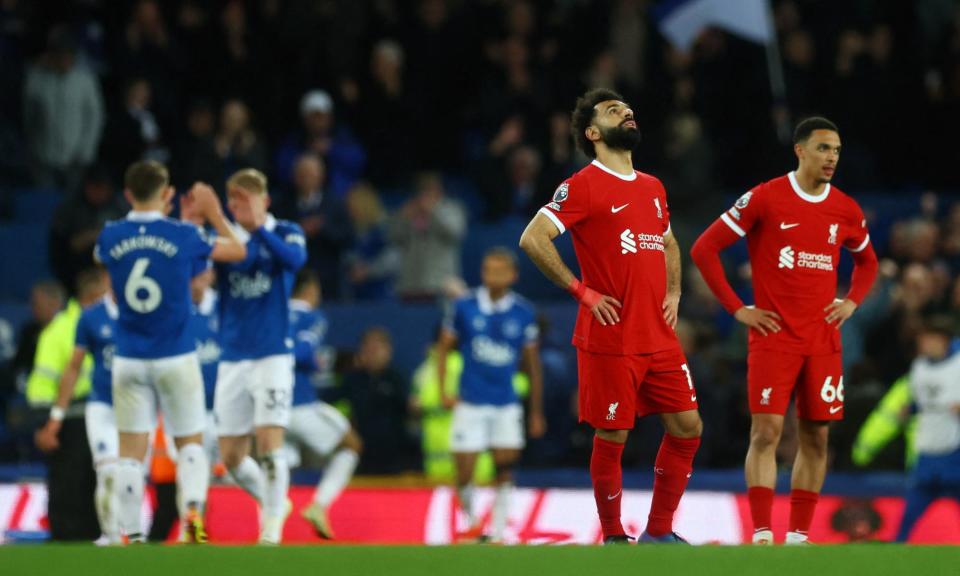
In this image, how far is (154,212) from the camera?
9555 millimetres

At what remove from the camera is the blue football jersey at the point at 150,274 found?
9.44 metres

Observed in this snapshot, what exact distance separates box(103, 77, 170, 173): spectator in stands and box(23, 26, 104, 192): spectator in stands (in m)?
0.53

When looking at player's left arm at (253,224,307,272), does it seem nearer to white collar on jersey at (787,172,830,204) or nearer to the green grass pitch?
white collar on jersey at (787,172,830,204)

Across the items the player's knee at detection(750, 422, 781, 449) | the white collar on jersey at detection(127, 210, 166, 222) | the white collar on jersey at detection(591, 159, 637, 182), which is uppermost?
the white collar on jersey at detection(591, 159, 637, 182)

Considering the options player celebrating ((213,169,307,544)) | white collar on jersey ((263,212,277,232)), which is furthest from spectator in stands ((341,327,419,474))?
white collar on jersey ((263,212,277,232))

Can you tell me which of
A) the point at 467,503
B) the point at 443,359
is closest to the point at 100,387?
the point at 467,503

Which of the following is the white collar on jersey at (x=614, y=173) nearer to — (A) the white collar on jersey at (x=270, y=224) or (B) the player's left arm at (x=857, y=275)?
(B) the player's left arm at (x=857, y=275)

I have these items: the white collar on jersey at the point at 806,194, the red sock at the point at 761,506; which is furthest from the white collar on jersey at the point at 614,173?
the red sock at the point at 761,506

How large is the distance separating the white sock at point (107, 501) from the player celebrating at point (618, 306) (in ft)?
11.3

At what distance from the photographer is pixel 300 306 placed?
12.8m

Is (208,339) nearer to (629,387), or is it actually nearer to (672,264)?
(672,264)

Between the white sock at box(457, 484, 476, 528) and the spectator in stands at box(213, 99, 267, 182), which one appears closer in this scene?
the white sock at box(457, 484, 476, 528)

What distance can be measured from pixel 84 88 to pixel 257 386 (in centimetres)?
800

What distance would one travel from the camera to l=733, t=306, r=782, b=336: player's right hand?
29.2 feet
